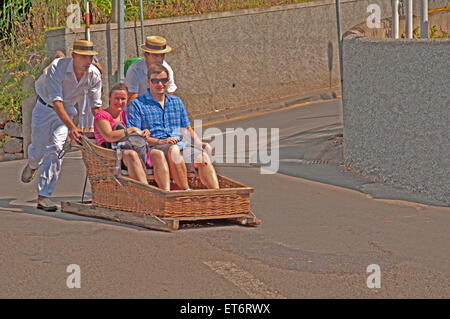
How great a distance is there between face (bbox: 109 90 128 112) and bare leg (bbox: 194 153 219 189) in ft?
3.47

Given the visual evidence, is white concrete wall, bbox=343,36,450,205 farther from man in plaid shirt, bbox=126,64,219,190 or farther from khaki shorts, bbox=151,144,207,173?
khaki shorts, bbox=151,144,207,173

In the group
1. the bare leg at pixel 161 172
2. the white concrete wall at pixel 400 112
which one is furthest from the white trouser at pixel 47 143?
the white concrete wall at pixel 400 112

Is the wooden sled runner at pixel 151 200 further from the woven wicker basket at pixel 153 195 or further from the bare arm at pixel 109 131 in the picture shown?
the bare arm at pixel 109 131

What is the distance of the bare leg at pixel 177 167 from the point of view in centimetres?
937

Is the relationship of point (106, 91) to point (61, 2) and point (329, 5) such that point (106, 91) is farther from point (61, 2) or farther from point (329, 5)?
point (329, 5)

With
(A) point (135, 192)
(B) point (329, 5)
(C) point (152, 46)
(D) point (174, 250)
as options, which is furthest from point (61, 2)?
(D) point (174, 250)

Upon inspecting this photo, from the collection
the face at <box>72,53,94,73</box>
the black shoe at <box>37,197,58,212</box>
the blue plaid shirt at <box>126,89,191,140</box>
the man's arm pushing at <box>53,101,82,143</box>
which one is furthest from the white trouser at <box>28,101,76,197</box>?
the blue plaid shirt at <box>126,89,191,140</box>

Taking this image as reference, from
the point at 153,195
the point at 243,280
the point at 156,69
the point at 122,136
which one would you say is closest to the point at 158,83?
the point at 156,69

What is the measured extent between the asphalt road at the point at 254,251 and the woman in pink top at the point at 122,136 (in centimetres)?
54

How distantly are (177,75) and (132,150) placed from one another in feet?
34.5

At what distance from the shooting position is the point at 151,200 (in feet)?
30.0

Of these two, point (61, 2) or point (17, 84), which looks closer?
point (17, 84)

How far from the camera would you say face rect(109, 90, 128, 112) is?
990 centimetres

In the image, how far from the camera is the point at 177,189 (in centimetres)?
965
